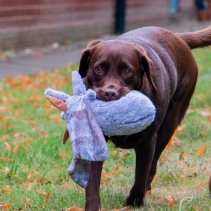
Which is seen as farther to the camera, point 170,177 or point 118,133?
point 170,177

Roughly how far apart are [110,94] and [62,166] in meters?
1.68

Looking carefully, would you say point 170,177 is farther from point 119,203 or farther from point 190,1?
point 190,1

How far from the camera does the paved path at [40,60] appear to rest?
34.8ft

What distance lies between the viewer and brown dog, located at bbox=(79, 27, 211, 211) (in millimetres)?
3834

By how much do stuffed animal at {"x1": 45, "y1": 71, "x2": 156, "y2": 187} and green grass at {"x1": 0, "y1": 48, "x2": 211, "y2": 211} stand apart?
72 centimetres

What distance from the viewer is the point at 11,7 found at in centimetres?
1245

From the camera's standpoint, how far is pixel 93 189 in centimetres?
387

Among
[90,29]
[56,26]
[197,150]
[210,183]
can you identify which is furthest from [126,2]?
[210,183]

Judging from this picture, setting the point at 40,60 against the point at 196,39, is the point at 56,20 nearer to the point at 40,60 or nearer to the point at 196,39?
the point at 40,60

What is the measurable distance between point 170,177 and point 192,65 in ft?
2.94

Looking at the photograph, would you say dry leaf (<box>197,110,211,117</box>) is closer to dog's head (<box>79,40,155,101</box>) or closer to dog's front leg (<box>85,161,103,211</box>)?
dog's head (<box>79,40,155,101</box>)

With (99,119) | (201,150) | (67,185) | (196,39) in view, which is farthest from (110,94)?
(201,150)

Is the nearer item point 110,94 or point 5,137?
point 110,94

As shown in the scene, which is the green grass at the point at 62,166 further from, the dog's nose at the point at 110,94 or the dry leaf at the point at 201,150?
the dog's nose at the point at 110,94
